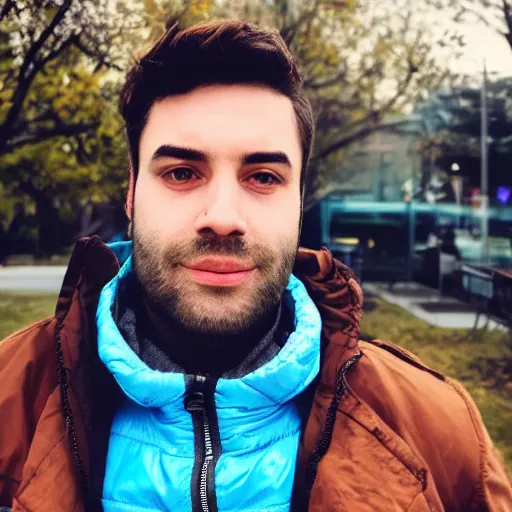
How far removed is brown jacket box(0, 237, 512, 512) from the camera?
4.04ft

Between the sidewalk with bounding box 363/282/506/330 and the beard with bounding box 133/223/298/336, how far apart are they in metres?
6.21

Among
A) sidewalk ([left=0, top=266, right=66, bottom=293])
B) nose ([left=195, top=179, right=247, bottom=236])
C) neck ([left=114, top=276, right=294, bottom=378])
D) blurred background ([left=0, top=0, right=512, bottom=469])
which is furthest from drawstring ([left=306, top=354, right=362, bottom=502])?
sidewalk ([left=0, top=266, right=66, bottom=293])

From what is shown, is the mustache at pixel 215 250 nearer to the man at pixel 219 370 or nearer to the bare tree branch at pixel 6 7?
the man at pixel 219 370

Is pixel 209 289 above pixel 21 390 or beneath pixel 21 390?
above

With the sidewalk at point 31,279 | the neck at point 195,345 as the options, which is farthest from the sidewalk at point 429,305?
the sidewalk at point 31,279

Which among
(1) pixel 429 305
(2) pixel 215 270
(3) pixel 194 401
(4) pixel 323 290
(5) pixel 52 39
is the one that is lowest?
(1) pixel 429 305

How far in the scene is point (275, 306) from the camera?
4.74ft

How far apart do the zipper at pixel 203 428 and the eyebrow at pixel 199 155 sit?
1.89 feet

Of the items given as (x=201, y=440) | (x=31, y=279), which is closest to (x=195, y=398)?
(x=201, y=440)

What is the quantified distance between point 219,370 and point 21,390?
0.52 meters

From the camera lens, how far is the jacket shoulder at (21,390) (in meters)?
1.28

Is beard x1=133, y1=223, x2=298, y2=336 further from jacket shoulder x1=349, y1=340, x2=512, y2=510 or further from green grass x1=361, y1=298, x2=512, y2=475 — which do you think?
green grass x1=361, y1=298, x2=512, y2=475

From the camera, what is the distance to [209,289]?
1339 millimetres

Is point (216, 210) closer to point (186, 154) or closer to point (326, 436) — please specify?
point (186, 154)
